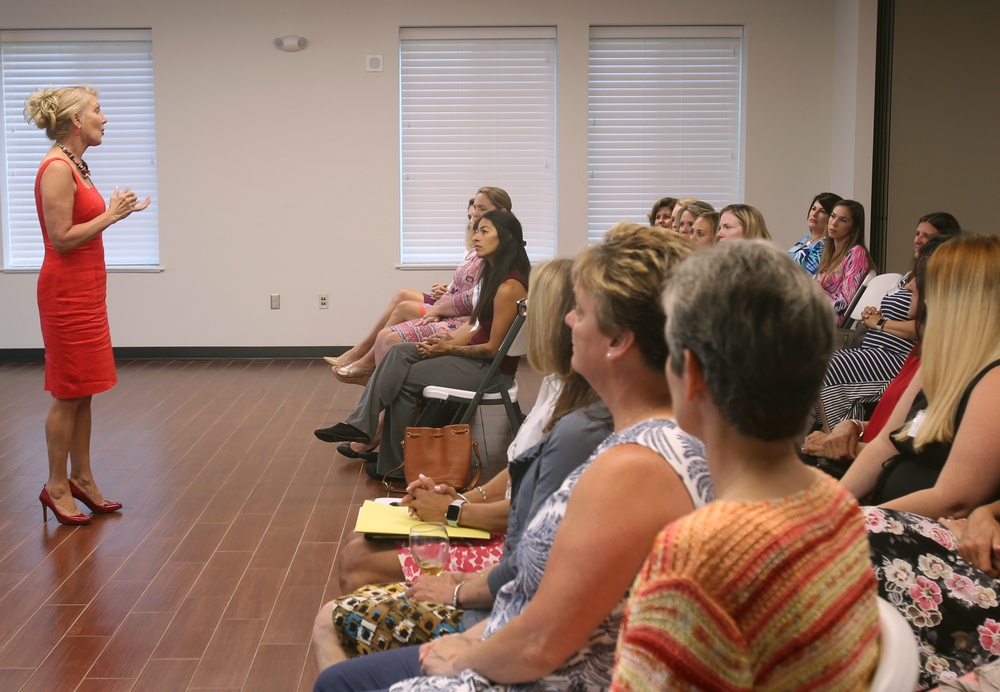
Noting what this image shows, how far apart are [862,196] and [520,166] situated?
9.30 feet

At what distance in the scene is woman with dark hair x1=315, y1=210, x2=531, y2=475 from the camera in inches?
184

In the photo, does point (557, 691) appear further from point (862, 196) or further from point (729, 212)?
point (862, 196)

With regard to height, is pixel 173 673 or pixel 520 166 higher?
pixel 520 166

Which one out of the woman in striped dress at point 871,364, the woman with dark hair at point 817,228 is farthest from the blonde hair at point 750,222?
the woman with dark hair at point 817,228

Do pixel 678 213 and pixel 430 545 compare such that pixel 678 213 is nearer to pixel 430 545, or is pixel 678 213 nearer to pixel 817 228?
pixel 817 228

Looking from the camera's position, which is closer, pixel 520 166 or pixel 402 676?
pixel 402 676

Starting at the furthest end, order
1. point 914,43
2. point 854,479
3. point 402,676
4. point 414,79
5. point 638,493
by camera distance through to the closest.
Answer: point 414,79
point 914,43
point 854,479
point 402,676
point 638,493

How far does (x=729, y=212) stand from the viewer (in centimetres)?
542

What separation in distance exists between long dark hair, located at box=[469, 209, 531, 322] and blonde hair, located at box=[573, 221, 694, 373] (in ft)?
10.3

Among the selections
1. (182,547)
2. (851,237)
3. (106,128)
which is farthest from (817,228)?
(106,128)

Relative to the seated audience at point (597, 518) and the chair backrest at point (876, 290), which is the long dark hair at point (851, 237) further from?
the seated audience at point (597, 518)

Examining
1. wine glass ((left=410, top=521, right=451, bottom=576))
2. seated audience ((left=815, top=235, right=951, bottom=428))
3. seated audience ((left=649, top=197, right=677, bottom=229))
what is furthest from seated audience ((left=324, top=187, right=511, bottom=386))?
wine glass ((left=410, top=521, right=451, bottom=576))

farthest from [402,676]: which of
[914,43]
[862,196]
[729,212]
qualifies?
[914,43]

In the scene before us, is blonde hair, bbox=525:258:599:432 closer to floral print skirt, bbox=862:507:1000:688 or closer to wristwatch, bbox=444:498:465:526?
wristwatch, bbox=444:498:465:526
